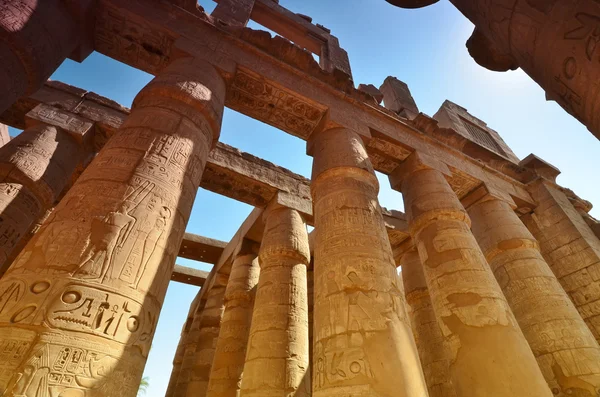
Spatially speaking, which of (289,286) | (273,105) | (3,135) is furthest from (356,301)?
(3,135)

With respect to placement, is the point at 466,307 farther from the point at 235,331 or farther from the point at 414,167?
the point at 235,331

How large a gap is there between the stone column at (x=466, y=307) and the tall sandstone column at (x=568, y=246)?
3.21m

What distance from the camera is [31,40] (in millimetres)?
3725

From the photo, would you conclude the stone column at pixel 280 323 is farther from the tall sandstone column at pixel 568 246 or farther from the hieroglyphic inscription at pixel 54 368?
the tall sandstone column at pixel 568 246

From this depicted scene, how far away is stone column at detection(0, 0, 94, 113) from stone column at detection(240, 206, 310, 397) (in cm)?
467

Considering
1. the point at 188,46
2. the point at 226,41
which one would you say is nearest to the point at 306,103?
the point at 226,41

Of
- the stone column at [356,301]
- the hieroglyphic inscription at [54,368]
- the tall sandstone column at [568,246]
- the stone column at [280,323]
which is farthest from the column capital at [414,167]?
the hieroglyphic inscription at [54,368]

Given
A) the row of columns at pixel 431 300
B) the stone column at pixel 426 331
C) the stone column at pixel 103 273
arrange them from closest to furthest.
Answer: the stone column at pixel 103 273, the row of columns at pixel 431 300, the stone column at pixel 426 331

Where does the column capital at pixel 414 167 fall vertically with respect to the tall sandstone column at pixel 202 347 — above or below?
above

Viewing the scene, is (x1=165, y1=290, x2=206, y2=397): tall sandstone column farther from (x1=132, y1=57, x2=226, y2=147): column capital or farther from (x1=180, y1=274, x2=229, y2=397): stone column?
(x1=132, y1=57, x2=226, y2=147): column capital

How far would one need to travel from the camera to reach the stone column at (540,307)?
479 centimetres

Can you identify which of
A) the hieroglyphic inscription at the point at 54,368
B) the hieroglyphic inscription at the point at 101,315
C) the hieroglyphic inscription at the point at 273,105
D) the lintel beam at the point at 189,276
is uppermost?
the lintel beam at the point at 189,276

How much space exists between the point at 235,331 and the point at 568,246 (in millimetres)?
7832

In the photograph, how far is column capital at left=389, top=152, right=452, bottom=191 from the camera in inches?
272
